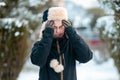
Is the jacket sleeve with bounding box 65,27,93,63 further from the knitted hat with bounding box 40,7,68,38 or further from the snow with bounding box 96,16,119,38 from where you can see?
the snow with bounding box 96,16,119,38

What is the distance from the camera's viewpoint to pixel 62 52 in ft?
13.5

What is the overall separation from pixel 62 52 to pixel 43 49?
226 mm

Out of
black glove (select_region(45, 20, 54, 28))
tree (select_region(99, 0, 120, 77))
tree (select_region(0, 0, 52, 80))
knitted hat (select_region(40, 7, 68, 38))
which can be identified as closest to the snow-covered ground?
tree (select_region(0, 0, 52, 80))

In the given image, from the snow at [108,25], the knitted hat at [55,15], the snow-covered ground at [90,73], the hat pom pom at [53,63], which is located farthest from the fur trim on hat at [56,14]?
the snow-covered ground at [90,73]

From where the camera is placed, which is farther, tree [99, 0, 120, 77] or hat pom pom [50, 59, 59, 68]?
tree [99, 0, 120, 77]

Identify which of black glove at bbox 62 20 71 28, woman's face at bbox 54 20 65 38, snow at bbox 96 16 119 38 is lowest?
woman's face at bbox 54 20 65 38

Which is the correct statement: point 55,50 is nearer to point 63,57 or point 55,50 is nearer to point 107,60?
point 63,57

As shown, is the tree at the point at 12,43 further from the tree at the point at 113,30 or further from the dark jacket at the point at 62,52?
the dark jacket at the point at 62,52

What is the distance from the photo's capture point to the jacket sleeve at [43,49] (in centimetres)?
399

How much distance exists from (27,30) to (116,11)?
2.22m

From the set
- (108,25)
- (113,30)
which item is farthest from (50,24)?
(108,25)

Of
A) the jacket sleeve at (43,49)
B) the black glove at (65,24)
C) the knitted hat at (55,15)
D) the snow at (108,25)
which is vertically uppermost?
the snow at (108,25)

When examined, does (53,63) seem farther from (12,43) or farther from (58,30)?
(12,43)

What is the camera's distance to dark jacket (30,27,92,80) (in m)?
4.01
